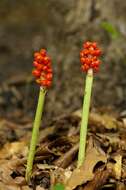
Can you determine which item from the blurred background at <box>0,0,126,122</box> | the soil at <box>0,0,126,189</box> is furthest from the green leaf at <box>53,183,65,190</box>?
the blurred background at <box>0,0,126,122</box>

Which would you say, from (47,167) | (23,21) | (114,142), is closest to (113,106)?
(114,142)

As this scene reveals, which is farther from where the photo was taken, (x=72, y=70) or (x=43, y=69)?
(x=72, y=70)

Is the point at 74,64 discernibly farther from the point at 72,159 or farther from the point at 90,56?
the point at 90,56

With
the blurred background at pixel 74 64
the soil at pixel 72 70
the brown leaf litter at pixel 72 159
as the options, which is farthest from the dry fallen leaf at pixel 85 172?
the blurred background at pixel 74 64

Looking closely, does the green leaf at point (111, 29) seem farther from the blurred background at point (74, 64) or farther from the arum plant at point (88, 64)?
the arum plant at point (88, 64)

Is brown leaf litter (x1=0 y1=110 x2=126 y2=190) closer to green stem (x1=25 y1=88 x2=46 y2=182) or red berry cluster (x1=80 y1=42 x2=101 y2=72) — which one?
green stem (x1=25 y1=88 x2=46 y2=182)

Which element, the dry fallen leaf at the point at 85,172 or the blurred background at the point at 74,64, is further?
the blurred background at the point at 74,64

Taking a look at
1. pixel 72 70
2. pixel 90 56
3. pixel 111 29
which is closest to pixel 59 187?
pixel 90 56

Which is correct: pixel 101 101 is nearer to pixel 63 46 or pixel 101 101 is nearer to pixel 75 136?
pixel 63 46
